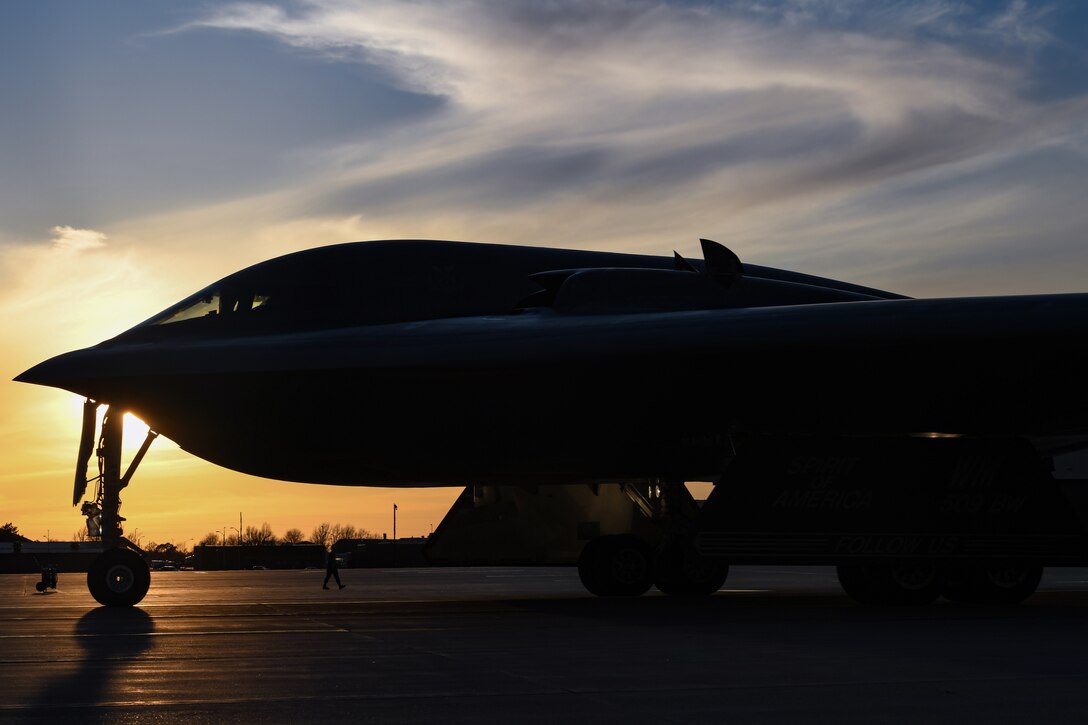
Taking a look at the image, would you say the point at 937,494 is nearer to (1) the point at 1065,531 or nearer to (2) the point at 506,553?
(1) the point at 1065,531

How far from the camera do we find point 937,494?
17.5 m

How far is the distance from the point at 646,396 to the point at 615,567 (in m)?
4.65

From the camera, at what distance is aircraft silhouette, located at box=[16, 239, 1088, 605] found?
16906 mm

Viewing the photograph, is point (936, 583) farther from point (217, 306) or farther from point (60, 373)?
point (60, 373)

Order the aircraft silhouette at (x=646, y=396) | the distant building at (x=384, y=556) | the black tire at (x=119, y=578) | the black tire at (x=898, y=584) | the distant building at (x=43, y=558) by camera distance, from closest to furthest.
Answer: the aircraft silhouette at (x=646, y=396) → the black tire at (x=119, y=578) → the black tire at (x=898, y=584) → the distant building at (x=384, y=556) → the distant building at (x=43, y=558)

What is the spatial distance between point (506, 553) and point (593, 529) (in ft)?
5.31

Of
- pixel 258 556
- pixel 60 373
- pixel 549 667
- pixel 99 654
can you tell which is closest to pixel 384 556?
pixel 258 556

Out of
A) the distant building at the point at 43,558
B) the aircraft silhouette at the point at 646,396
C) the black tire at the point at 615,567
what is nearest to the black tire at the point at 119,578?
the aircraft silhouette at the point at 646,396

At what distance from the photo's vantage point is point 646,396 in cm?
1816

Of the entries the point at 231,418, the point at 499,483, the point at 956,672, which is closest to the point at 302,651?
the point at 956,672

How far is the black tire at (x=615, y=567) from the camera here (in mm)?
21609

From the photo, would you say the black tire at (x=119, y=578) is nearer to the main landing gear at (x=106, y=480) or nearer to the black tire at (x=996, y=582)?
the main landing gear at (x=106, y=480)

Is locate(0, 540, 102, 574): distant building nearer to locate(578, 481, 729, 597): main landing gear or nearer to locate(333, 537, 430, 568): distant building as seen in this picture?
locate(333, 537, 430, 568): distant building

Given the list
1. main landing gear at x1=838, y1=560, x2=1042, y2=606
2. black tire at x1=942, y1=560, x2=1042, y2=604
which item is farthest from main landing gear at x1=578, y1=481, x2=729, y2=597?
black tire at x1=942, y1=560, x2=1042, y2=604
